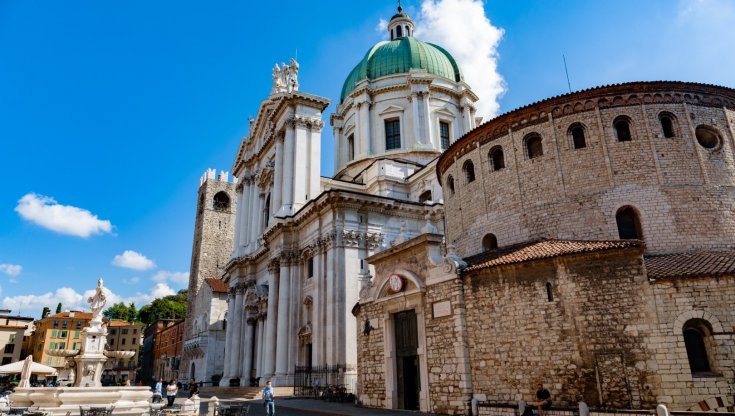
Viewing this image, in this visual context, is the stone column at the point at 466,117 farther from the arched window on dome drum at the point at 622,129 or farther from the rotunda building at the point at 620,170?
the arched window on dome drum at the point at 622,129

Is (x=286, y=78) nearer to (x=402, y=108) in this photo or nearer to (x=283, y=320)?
(x=402, y=108)

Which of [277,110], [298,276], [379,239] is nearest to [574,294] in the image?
[379,239]

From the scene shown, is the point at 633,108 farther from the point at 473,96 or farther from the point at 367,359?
the point at 473,96

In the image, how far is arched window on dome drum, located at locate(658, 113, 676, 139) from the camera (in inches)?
664

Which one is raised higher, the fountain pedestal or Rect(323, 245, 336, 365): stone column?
Rect(323, 245, 336, 365): stone column

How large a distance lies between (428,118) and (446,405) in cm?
2859

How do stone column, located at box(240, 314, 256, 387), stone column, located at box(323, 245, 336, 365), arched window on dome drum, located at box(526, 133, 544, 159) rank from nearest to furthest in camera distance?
arched window on dome drum, located at box(526, 133, 544, 159), stone column, located at box(323, 245, 336, 365), stone column, located at box(240, 314, 256, 387)

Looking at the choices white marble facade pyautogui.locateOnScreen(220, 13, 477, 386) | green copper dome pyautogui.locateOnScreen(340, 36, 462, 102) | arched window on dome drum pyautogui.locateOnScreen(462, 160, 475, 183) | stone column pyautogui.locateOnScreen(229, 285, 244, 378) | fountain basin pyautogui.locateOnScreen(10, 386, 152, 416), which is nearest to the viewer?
fountain basin pyautogui.locateOnScreen(10, 386, 152, 416)

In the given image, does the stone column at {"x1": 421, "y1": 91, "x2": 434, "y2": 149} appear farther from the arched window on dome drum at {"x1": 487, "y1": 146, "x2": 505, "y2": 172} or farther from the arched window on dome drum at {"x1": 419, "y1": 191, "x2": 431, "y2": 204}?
the arched window on dome drum at {"x1": 487, "y1": 146, "x2": 505, "y2": 172}

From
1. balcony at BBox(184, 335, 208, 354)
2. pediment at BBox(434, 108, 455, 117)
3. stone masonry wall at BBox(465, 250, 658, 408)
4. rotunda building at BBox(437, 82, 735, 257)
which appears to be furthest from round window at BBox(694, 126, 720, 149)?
balcony at BBox(184, 335, 208, 354)

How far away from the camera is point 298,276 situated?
30891 mm

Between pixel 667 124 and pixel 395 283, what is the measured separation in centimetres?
1087

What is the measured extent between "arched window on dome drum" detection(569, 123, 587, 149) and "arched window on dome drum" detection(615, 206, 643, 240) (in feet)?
9.01

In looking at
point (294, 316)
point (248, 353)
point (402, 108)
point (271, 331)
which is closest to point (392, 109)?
point (402, 108)
